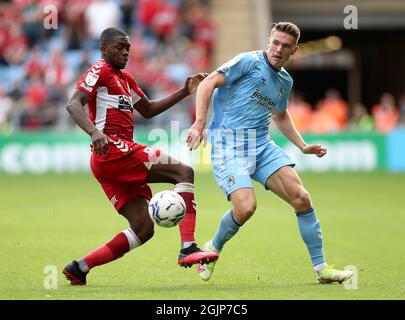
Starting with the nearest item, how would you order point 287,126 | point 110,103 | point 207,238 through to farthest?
point 110,103, point 287,126, point 207,238

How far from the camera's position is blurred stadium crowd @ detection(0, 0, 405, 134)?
24.0 m

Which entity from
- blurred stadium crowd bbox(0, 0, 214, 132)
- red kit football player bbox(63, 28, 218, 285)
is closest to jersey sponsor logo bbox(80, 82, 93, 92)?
red kit football player bbox(63, 28, 218, 285)

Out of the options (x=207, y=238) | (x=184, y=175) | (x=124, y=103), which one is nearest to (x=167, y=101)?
(x=124, y=103)

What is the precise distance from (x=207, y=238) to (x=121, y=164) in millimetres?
3839

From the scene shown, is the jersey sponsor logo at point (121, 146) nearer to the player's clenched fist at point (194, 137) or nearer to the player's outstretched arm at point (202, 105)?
the player's outstretched arm at point (202, 105)

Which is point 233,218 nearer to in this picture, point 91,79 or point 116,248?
point 116,248

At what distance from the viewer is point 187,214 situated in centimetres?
830

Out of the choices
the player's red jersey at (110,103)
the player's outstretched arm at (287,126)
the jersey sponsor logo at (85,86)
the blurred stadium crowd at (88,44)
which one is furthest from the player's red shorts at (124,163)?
the blurred stadium crowd at (88,44)

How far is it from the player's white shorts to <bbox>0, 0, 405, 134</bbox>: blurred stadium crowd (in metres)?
14.8

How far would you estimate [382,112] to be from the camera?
96.7 ft

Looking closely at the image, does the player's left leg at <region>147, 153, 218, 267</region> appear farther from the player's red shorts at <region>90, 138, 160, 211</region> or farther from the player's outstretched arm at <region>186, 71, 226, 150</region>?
the player's outstretched arm at <region>186, 71, 226, 150</region>

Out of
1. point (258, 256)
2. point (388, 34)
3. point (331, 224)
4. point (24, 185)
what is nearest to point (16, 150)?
point (24, 185)

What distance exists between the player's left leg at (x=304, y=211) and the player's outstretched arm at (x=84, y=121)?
156 centimetres

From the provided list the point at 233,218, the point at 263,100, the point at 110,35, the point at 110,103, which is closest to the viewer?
the point at 110,35
